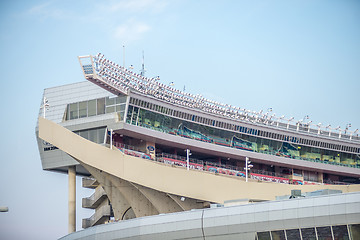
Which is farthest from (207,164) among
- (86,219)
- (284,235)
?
(284,235)

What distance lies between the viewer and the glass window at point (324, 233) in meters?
44.8

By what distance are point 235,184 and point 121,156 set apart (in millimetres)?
12267

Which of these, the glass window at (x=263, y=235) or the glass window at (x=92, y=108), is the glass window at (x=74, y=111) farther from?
the glass window at (x=263, y=235)

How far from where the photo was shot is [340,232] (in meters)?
44.3

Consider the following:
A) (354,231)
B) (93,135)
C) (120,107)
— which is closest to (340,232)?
(354,231)

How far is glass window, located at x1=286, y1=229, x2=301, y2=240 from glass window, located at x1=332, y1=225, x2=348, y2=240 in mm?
2542

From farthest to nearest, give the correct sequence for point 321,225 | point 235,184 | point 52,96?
point 52,96, point 235,184, point 321,225

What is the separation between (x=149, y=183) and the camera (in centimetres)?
6538

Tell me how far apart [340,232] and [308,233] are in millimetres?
2194

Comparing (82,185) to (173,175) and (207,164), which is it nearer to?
(207,164)

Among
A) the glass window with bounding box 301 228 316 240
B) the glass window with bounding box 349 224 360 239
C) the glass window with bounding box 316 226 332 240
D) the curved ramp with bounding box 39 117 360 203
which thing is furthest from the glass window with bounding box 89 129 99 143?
the glass window with bounding box 349 224 360 239

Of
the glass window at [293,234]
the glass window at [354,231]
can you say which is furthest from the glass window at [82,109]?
the glass window at [354,231]

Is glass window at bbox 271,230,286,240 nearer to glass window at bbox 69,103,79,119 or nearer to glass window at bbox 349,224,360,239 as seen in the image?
glass window at bbox 349,224,360,239

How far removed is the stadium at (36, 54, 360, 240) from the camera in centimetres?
4838
